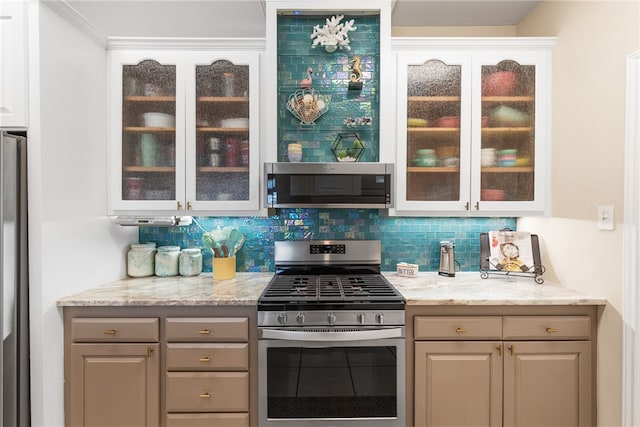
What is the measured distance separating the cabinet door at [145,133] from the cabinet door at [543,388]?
6.87ft

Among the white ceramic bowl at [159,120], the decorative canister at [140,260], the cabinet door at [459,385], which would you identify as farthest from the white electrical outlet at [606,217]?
the decorative canister at [140,260]

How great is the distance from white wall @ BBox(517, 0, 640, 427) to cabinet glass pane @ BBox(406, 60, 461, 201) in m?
0.60

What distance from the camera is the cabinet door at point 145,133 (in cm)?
220

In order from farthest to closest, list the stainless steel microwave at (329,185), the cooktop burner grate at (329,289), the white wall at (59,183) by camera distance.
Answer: the stainless steel microwave at (329,185)
the cooktop burner grate at (329,289)
the white wall at (59,183)

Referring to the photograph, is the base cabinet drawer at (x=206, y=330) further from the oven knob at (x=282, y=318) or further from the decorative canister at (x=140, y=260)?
the decorative canister at (x=140, y=260)

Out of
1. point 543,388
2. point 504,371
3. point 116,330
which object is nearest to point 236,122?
point 116,330

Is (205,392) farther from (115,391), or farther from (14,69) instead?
(14,69)

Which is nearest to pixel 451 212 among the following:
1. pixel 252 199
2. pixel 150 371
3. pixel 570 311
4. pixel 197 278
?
pixel 570 311

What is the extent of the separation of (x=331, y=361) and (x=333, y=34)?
190 cm

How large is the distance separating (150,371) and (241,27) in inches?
84.9

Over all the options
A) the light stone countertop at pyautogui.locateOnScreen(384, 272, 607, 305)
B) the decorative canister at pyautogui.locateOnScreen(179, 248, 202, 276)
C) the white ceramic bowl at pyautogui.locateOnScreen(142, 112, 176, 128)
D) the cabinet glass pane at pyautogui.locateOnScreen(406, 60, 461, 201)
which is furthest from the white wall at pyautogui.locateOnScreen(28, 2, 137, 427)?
the cabinet glass pane at pyautogui.locateOnScreen(406, 60, 461, 201)

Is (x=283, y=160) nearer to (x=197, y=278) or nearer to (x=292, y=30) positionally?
(x=292, y=30)

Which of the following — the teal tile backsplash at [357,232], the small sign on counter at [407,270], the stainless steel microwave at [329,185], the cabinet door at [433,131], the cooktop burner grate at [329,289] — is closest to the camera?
the cooktop burner grate at [329,289]

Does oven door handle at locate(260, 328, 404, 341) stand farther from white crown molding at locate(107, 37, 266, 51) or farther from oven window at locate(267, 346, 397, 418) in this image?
white crown molding at locate(107, 37, 266, 51)
